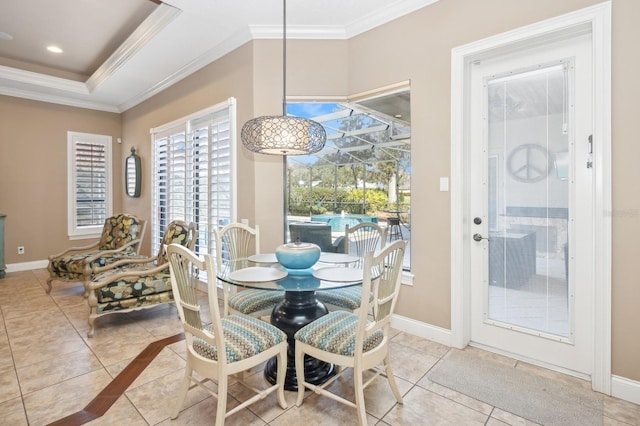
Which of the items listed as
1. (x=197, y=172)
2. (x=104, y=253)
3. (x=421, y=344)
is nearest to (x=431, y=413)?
(x=421, y=344)

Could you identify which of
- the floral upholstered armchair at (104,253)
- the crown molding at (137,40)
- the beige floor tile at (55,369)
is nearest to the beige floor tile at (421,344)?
the beige floor tile at (55,369)

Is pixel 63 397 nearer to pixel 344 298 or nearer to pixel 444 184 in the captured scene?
pixel 344 298

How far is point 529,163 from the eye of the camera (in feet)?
8.32

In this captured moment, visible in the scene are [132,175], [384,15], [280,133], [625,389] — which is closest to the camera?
[625,389]

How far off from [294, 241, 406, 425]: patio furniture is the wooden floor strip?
1209mm

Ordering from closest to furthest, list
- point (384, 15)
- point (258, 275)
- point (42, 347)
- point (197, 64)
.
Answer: point (258, 275), point (42, 347), point (384, 15), point (197, 64)

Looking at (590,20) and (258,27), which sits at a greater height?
(258,27)

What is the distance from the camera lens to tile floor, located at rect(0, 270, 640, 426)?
1.91 metres

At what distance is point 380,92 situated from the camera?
328cm

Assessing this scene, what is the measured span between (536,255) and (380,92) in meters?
2.01

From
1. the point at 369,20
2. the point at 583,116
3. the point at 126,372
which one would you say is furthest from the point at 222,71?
the point at 583,116

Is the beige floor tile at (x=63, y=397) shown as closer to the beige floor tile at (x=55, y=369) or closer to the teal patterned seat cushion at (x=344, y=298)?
the beige floor tile at (x=55, y=369)

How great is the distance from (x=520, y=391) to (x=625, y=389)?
2.01 feet

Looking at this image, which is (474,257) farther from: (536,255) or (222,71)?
(222,71)
